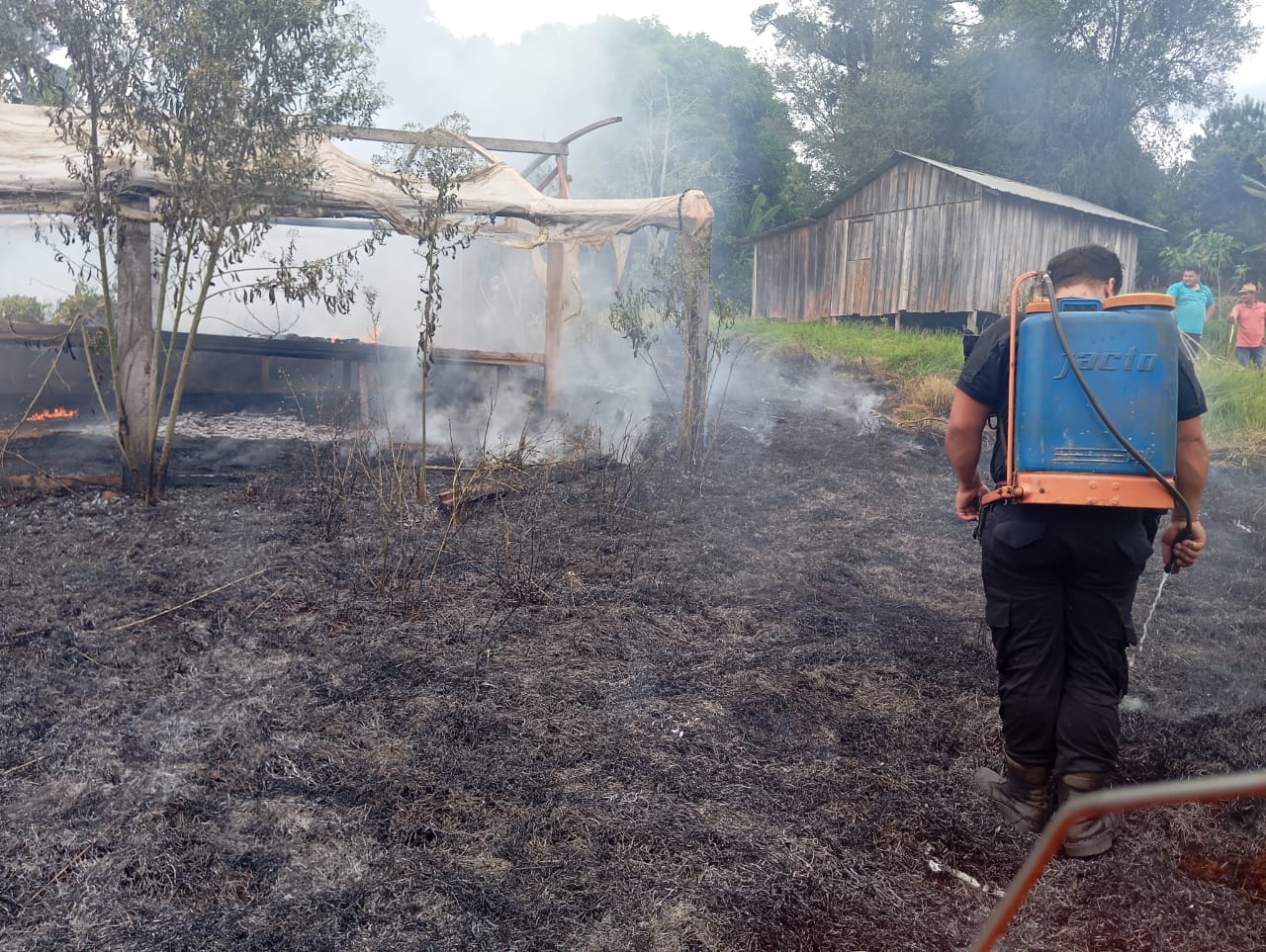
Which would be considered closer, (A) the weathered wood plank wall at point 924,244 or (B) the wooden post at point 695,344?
(B) the wooden post at point 695,344

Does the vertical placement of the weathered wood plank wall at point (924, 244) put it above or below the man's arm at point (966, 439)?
above

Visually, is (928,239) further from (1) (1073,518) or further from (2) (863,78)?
(1) (1073,518)

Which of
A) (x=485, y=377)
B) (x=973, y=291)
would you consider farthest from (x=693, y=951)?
(x=973, y=291)

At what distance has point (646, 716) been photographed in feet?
12.5

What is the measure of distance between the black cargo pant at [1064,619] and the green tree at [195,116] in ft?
17.0

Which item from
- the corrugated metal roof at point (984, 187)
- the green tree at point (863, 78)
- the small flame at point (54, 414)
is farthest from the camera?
the green tree at point (863, 78)

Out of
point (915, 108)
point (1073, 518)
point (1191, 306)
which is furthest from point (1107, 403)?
point (915, 108)

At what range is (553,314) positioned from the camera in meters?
10.1

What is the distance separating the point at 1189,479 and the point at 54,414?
35.3 feet

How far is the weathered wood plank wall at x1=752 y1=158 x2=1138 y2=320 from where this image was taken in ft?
60.8

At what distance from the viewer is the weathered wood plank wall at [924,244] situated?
730 inches

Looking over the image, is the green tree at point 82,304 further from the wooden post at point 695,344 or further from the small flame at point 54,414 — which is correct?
the wooden post at point 695,344

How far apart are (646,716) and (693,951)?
1395 mm

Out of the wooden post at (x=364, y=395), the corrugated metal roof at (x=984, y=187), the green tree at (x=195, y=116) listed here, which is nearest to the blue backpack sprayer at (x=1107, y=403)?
the green tree at (x=195, y=116)
